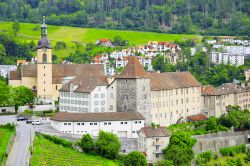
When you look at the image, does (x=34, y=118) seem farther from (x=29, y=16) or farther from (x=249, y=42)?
(x=29, y=16)

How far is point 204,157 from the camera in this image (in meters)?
72.9

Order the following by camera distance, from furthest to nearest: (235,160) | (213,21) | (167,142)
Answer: (213,21) → (235,160) → (167,142)

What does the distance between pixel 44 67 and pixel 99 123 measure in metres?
18.4

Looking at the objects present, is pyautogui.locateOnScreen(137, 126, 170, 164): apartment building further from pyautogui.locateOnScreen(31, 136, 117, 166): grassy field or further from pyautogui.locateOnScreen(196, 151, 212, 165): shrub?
pyautogui.locateOnScreen(196, 151, 212, 165): shrub

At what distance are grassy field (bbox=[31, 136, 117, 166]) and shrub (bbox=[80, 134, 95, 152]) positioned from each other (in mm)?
844

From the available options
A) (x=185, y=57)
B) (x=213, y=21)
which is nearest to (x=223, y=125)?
(x=185, y=57)

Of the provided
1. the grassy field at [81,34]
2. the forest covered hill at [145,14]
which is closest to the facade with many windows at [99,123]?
the grassy field at [81,34]

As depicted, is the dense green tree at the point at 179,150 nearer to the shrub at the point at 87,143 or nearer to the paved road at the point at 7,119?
the shrub at the point at 87,143

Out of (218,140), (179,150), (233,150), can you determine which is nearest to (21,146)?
(179,150)

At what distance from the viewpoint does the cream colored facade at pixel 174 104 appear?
79250 mm

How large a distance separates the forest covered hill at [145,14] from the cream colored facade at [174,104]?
226 feet

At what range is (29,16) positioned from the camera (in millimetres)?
165500

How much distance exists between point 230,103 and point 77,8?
8993 centimetres

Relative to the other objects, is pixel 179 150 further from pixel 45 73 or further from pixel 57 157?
pixel 45 73
